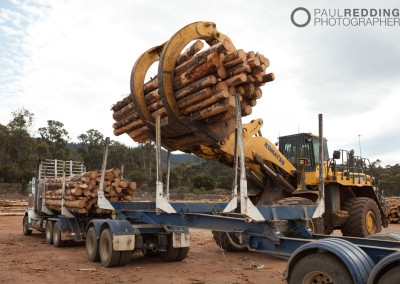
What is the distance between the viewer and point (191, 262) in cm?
941

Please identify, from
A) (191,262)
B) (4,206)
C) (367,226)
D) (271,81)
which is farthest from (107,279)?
(4,206)

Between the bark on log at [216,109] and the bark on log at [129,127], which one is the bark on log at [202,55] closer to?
the bark on log at [216,109]

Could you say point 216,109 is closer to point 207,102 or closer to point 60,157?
point 207,102

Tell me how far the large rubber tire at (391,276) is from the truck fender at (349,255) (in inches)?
10.2

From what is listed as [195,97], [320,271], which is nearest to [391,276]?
[320,271]

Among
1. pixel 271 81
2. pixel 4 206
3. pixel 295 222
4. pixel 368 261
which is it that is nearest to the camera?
pixel 368 261

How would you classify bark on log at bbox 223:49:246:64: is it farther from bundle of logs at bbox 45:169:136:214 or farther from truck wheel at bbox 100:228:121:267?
bundle of logs at bbox 45:169:136:214

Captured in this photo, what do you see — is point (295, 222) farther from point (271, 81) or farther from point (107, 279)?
point (107, 279)

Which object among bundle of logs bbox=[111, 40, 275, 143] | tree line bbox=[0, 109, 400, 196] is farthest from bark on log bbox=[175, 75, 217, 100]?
tree line bbox=[0, 109, 400, 196]

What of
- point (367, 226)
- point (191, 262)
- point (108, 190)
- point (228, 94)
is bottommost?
point (191, 262)

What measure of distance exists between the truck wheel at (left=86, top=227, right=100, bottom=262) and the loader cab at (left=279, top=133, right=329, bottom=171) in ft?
19.6

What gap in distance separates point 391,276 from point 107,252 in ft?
22.0

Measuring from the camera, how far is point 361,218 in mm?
10398

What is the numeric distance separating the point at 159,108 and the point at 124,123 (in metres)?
1.78
